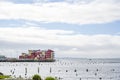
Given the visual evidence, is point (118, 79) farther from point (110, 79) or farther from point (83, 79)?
point (83, 79)

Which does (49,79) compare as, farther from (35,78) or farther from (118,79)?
(118,79)

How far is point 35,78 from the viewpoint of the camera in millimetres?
68312

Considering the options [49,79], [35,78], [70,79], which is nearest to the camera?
[49,79]

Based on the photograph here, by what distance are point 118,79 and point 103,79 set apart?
531 centimetres

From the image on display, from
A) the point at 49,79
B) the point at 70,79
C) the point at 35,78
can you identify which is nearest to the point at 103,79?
the point at 70,79

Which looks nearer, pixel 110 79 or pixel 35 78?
pixel 35 78

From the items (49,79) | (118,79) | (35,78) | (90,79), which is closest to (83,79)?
(90,79)

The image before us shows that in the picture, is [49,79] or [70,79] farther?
[70,79]

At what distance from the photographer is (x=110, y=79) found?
12119 cm

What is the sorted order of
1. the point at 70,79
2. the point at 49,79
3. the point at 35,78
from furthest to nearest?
the point at 70,79
the point at 35,78
the point at 49,79

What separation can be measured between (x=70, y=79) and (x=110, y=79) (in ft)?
47.7

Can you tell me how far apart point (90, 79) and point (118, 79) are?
32.7 ft

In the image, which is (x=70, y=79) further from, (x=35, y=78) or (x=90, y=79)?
(x=35, y=78)

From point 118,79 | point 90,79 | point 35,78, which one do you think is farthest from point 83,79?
point 35,78
